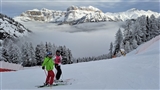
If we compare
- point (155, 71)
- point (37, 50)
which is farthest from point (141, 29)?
point (155, 71)

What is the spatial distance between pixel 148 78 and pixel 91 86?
10.9ft

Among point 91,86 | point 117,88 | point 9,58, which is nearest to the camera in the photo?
point 117,88

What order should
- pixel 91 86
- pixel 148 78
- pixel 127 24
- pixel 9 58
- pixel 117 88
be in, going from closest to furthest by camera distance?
pixel 117 88 → pixel 91 86 → pixel 148 78 → pixel 9 58 → pixel 127 24

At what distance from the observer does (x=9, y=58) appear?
60969mm

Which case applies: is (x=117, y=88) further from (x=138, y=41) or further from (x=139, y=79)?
(x=138, y=41)

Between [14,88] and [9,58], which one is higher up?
[14,88]

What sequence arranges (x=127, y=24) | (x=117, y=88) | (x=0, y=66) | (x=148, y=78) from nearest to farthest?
(x=117, y=88)
(x=148, y=78)
(x=0, y=66)
(x=127, y=24)

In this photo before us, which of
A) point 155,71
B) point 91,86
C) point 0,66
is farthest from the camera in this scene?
point 0,66

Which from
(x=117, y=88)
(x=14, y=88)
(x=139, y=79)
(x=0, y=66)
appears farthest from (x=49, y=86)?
(x=0, y=66)

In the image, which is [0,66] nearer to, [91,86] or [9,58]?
[91,86]

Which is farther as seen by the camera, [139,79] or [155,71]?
[155,71]

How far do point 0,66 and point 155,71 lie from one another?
87.4ft

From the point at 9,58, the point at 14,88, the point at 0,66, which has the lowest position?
the point at 9,58

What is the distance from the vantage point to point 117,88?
9344 mm
